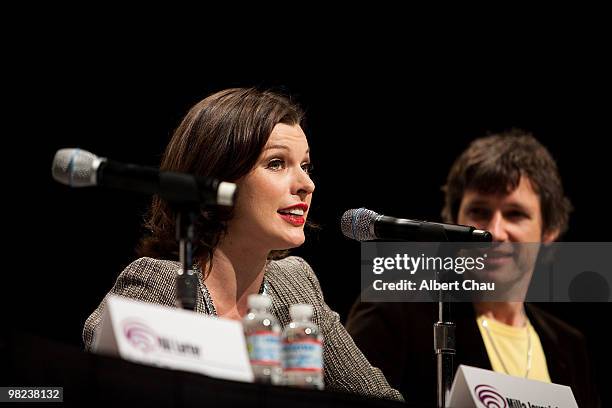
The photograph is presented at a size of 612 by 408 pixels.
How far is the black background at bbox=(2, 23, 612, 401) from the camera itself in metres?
3.41

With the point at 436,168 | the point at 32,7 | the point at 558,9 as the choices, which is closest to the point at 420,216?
the point at 436,168

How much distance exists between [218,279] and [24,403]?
3.59 ft

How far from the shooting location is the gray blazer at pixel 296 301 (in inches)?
95.8

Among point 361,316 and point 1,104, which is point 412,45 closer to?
point 361,316

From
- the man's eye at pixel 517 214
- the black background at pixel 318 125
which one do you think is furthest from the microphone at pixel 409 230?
the man's eye at pixel 517 214

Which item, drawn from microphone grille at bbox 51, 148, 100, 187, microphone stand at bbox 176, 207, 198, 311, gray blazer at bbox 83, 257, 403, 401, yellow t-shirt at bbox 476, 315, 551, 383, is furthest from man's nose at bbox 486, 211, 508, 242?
microphone grille at bbox 51, 148, 100, 187

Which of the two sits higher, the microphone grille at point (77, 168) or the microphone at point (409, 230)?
the microphone grille at point (77, 168)

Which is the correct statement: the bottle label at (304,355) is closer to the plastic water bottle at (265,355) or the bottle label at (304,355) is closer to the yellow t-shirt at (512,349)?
the plastic water bottle at (265,355)

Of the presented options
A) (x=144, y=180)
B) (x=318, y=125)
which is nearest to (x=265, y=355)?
(x=144, y=180)

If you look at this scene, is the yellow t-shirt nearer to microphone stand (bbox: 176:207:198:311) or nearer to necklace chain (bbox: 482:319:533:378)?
necklace chain (bbox: 482:319:533:378)

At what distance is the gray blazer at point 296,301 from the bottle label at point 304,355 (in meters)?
0.72

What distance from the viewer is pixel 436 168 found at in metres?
4.52

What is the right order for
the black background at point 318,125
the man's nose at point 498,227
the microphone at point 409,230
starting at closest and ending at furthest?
the microphone at point 409,230 → the black background at point 318,125 → the man's nose at point 498,227

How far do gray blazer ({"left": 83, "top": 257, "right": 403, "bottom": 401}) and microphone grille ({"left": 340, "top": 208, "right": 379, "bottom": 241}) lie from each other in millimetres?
407
